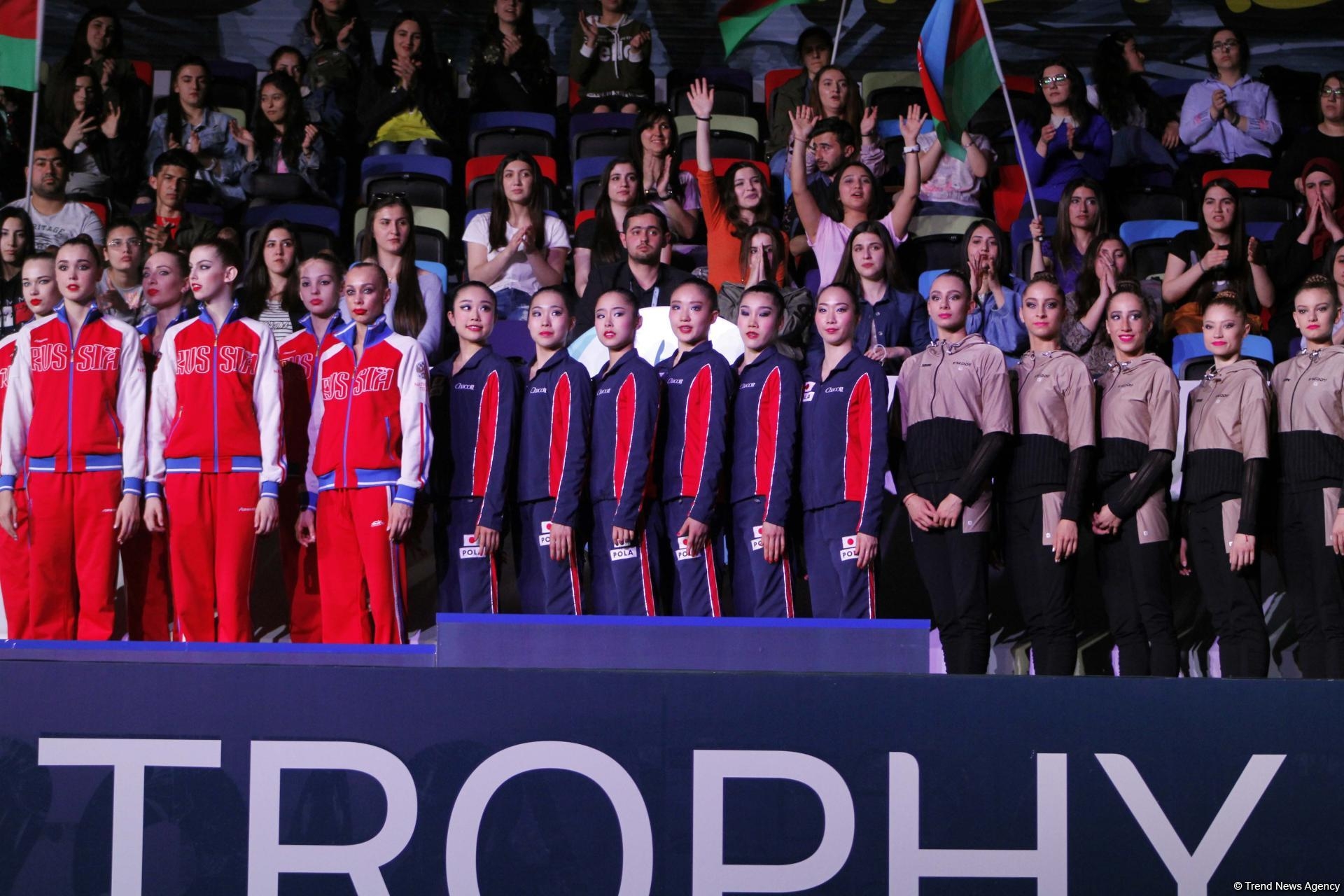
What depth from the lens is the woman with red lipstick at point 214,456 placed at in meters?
5.39

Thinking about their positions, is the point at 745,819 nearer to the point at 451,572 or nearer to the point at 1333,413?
the point at 451,572

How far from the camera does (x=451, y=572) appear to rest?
5.77 m

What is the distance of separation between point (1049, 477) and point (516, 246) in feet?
9.28

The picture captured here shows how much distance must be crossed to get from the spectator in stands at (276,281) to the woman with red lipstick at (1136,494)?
130 inches

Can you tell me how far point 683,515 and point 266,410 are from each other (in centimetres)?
159

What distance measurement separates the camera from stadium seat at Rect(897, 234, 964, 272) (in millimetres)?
7492

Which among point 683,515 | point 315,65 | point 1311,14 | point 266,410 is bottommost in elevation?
point 683,515

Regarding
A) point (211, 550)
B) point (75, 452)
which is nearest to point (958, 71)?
point (211, 550)

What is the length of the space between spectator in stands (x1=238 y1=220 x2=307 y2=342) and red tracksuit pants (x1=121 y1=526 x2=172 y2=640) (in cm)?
102

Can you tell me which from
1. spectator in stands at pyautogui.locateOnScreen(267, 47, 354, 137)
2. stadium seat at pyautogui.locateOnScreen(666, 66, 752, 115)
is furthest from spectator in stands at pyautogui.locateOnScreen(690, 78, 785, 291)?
spectator in stands at pyautogui.locateOnScreen(267, 47, 354, 137)

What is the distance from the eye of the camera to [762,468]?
5.56 m

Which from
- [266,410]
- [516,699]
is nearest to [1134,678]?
[516,699]

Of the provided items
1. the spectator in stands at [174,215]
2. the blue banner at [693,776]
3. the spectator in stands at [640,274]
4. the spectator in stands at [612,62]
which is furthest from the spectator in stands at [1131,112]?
the blue banner at [693,776]

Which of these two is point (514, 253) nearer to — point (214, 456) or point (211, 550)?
point (214, 456)
